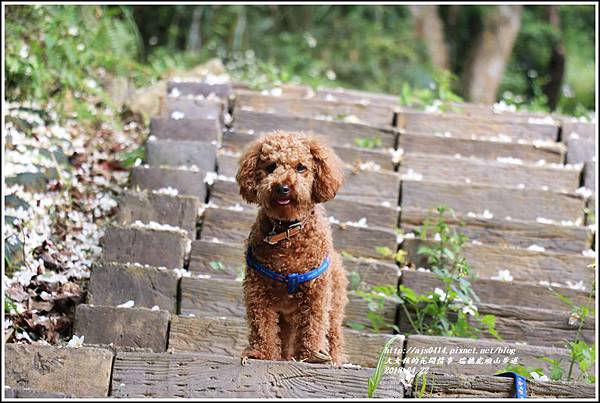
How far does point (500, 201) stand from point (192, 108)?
2.55 m

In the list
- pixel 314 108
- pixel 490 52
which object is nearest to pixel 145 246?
pixel 314 108

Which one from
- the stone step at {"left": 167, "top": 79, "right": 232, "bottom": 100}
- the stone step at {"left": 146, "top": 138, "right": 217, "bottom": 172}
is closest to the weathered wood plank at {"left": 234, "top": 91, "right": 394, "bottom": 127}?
the stone step at {"left": 167, "top": 79, "right": 232, "bottom": 100}

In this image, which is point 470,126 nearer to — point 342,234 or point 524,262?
point 524,262

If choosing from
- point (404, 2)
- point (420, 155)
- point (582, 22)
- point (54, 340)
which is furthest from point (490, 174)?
point (582, 22)

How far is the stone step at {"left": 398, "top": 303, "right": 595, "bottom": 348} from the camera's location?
15.6 feet

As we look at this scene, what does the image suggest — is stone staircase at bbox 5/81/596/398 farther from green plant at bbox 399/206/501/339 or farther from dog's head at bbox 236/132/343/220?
dog's head at bbox 236/132/343/220

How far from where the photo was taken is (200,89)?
23.1ft

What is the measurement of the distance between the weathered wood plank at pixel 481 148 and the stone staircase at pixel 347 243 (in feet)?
0.04

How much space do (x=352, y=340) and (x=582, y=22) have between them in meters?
12.9

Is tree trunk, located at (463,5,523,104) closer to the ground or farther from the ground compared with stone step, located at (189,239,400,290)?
farther from the ground

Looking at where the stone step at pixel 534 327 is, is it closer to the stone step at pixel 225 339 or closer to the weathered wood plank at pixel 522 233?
the stone step at pixel 225 339

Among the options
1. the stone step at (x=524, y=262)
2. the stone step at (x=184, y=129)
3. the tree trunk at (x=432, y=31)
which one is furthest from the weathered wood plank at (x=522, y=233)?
the tree trunk at (x=432, y=31)

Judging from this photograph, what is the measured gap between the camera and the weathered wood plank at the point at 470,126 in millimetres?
6883

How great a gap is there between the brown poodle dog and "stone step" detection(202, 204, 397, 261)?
1401mm
